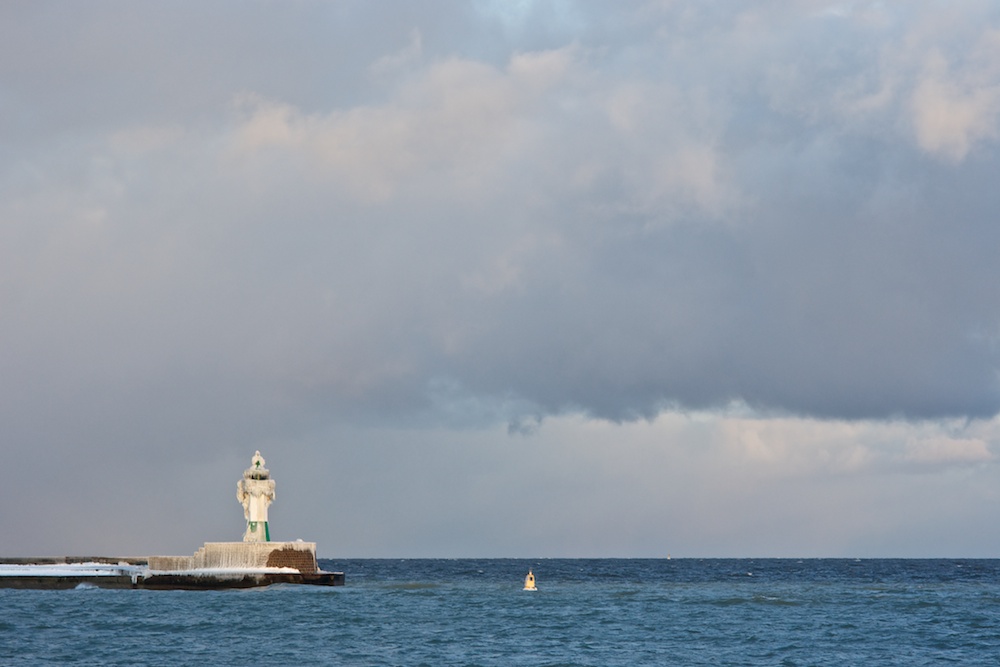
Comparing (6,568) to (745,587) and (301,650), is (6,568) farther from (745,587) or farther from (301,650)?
(745,587)

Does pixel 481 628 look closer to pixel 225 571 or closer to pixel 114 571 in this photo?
pixel 225 571

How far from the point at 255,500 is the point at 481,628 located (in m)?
29.5

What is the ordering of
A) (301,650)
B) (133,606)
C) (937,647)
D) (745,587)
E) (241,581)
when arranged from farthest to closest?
(745,587) → (241,581) → (133,606) → (937,647) → (301,650)

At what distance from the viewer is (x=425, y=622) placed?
68562mm

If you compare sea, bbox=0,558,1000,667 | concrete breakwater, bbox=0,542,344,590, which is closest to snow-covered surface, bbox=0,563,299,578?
concrete breakwater, bbox=0,542,344,590

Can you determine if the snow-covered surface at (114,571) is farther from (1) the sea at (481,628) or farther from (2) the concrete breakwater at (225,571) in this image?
(1) the sea at (481,628)

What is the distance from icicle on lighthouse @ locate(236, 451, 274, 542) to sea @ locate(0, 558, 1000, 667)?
5.09 m

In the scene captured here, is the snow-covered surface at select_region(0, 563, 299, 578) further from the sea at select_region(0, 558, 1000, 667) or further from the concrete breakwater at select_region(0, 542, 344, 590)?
the sea at select_region(0, 558, 1000, 667)

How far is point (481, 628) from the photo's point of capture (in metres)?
65.9

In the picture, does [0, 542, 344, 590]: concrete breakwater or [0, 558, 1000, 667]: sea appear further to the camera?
[0, 542, 344, 590]: concrete breakwater

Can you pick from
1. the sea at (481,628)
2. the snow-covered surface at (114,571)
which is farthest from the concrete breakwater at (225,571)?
the sea at (481,628)

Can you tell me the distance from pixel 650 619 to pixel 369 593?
79.4 ft

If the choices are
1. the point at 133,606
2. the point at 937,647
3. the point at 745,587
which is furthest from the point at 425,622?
the point at 745,587

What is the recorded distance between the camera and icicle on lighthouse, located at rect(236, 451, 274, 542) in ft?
295
